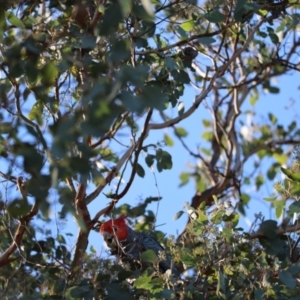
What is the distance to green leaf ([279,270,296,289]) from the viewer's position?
301 cm

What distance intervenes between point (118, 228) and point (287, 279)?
4.72ft

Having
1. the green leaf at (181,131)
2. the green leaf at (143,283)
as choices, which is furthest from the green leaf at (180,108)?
the green leaf at (181,131)

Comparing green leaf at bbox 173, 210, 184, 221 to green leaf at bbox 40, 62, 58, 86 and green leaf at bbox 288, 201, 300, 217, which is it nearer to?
green leaf at bbox 288, 201, 300, 217

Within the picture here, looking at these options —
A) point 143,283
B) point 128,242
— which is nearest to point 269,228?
point 143,283

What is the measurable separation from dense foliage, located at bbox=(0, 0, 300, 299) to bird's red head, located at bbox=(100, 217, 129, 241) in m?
0.18

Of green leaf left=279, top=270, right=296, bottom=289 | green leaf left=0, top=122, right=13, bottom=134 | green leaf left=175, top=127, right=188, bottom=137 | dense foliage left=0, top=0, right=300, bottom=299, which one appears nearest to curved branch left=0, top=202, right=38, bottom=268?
dense foliage left=0, top=0, right=300, bottom=299

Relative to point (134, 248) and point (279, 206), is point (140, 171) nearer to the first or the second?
point (134, 248)

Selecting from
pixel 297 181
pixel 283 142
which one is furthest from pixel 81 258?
pixel 283 142

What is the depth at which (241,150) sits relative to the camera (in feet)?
19.4

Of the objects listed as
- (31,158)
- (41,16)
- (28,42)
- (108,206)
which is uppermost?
(41,16)

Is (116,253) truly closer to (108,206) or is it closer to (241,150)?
(108,206)

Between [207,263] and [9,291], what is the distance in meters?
1.00

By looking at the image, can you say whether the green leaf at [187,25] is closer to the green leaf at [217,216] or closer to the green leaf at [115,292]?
the green leaf at [217,216]

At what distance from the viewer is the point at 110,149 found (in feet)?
15.8
